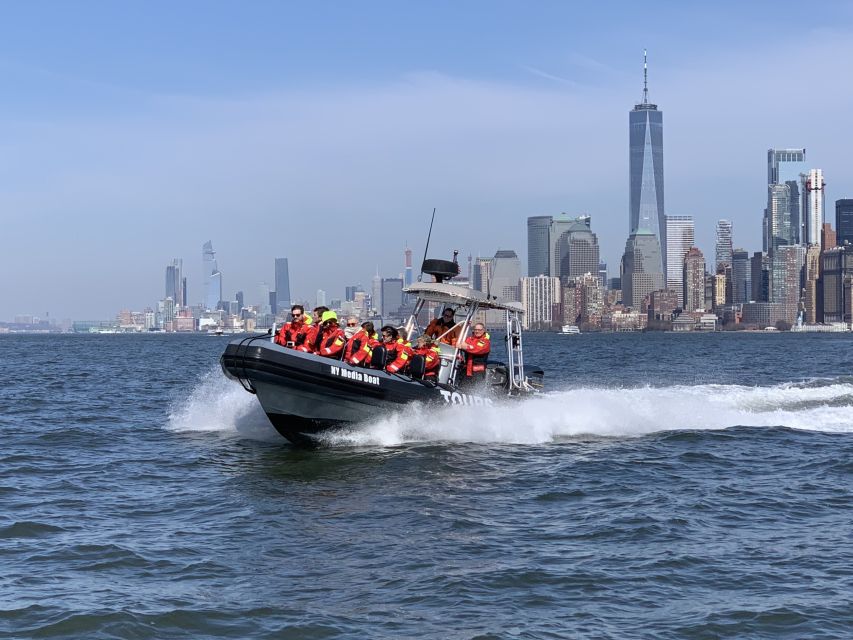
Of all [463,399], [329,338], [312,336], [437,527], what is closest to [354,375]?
[329,338]

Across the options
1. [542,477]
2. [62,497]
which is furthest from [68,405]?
[542,477]

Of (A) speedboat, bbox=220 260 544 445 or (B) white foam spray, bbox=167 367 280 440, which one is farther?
(B) white foam spray, bbox=167 367 280 440

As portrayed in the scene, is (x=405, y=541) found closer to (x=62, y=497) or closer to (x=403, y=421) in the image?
(x=62, y=497)

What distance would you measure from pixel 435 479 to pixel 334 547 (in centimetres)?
371

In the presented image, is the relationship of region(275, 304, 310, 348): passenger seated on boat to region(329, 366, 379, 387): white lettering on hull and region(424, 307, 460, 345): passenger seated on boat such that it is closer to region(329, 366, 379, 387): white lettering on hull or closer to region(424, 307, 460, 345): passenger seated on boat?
region(329, 366, 379, 387): white lettering on hull

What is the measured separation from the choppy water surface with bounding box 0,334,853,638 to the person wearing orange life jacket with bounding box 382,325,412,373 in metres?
0.81

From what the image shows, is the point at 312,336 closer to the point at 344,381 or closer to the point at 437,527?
the point at 344,381

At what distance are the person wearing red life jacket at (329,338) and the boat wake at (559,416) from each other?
3.97ft

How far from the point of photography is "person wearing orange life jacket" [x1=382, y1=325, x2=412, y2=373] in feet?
51.2

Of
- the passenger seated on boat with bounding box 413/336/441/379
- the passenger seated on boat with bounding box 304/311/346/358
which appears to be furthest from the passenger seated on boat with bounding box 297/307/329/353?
the passenger seated on boat with bounding box 413/336/441/379

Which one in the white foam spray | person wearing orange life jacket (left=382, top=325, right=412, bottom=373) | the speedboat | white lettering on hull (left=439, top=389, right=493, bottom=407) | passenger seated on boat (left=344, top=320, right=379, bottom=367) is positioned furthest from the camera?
the white foam spray

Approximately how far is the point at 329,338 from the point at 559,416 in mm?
4878

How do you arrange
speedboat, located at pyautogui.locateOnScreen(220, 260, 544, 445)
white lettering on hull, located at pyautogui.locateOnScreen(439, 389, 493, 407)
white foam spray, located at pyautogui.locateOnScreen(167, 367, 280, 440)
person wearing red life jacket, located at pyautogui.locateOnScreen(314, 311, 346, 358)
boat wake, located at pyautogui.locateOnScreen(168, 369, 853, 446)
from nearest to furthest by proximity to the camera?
speedboat, located at pyautogui.locateOnScreen(220, 260, 544, 445) → person wearing red life jacket, located at pyautogui.locateOnScreen(314, 311, 346, 358) → boat wake, located at pyautogui.locateOnScreen(168, 369, 853, 446) → white lettering on hull, located at pyautogui.locateOnScreen(439, 389, 493, 407) → white foam spray, located at pyautogui.locateOnScreen(167, 367, 280, 440)

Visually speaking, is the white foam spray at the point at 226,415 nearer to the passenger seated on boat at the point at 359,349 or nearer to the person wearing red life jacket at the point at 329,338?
the person wearing red life jacket at the point at 329,338
